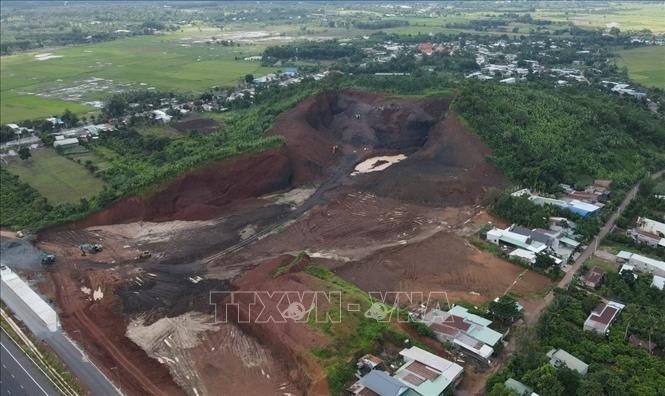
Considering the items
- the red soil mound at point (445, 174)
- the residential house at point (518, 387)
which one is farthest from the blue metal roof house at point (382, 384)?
the red soil mound at point (445, 174)

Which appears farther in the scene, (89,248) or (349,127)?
(349,127)

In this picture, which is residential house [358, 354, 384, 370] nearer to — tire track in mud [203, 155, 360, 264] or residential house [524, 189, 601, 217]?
tire track in mud [203, 155, 360, 264]

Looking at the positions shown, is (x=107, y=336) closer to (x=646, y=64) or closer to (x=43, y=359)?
(x=43, y=359)

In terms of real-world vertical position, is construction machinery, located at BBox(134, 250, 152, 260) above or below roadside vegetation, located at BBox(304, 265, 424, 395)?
below

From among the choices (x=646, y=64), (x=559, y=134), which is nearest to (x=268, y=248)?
(x=559, y=134)

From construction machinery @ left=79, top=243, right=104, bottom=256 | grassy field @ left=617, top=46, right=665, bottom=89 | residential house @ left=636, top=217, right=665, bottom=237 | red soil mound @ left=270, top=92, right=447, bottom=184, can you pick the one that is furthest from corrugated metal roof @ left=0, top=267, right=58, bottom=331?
grassy field @ left=617, top=46, right=665, bottom=89
